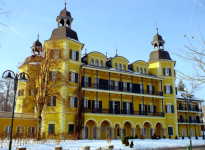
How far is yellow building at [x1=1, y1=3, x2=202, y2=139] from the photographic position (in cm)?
2916

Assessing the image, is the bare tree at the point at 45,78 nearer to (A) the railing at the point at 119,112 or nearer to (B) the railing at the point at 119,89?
(A) the railing at the point at 119,112

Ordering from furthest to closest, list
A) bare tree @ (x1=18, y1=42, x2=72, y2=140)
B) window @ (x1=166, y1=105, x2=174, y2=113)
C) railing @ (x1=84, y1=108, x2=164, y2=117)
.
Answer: window @ (x1=166, y1=105, x2=174, y2=113) → railing @ (x1=84, y1=108, x2=164, y2=117) → bare tree @ (x1=18, y1=42, x2=72, y2=140)

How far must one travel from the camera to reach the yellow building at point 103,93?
95.7ft

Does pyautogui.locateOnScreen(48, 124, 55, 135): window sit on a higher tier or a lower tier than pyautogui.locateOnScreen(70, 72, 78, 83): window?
lower

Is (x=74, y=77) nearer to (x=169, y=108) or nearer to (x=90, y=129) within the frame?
(x=90, y=129)

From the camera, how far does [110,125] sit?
3198cm

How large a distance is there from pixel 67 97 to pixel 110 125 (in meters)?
7.43

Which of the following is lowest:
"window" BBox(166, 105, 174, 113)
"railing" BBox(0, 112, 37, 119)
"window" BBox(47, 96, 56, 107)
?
"railing" BBox(0, 112, 37, 119)

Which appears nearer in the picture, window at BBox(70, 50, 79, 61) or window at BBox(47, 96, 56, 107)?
window at BBox(47, 96, 56, 107)

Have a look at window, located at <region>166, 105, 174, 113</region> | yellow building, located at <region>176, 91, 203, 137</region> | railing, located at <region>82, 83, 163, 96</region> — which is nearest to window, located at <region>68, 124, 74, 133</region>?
railing, located at <region>82, 83, 163, 96</region>

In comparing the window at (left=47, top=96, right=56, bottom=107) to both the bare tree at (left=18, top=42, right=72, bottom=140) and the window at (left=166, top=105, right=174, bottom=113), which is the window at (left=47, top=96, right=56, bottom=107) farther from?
the window at (left=166, top=105, right=174, bottom=113)

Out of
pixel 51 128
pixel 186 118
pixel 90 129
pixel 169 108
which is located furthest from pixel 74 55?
pixel 186 118

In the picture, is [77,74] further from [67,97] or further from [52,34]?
[52,34]

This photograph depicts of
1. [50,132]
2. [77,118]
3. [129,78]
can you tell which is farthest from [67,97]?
[129,78]
